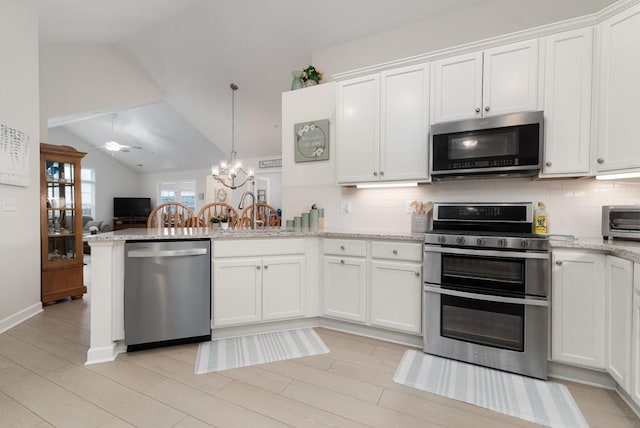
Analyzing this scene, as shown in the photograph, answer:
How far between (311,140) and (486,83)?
1.72 m

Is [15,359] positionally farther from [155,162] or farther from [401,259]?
[155,162]

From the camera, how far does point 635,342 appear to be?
151 centimetres

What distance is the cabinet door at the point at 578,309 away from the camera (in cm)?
180

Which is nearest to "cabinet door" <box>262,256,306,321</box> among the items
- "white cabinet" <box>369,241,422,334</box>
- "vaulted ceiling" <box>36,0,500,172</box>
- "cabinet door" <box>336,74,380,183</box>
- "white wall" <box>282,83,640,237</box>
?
"white cabinet" <box>369,241,422,334</box>

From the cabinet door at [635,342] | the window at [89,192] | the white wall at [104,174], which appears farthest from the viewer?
the window at [89,192]

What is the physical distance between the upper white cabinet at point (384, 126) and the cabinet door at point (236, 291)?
1.21 meters

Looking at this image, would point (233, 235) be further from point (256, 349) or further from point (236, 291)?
point (256, 349)

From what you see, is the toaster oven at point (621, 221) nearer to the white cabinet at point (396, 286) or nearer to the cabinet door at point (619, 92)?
the cabinet door at point (619, 92)

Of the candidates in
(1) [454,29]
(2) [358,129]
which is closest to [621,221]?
(2) [358,129]

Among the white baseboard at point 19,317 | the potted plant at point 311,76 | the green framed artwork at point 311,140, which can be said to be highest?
the potted plant at point 311,76

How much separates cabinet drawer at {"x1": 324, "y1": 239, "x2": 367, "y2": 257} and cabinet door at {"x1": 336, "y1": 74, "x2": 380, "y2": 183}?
61cm

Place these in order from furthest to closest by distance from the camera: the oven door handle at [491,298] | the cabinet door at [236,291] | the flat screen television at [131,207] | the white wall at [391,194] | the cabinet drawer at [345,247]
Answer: the flat screen television at [131,207] < the cabinet drawer at [345,247] < the cabinet door at [236,291] < the white wall at [391,194] < the oven door handle at [491,298]

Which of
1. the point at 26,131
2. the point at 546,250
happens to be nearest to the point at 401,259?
the point at 546,250

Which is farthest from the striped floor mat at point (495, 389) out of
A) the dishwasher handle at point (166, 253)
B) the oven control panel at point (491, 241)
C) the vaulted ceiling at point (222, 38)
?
the vaulted ceiling at point (222, 38)
